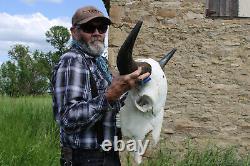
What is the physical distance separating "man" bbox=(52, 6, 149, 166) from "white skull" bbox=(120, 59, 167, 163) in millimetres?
105

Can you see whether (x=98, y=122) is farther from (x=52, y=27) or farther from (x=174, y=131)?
(x=52, y=27)

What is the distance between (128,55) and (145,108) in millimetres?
303

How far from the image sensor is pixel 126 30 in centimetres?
618

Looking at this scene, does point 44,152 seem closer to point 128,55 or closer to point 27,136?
point 27,136

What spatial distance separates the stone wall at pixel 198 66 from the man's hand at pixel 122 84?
391 centimetres

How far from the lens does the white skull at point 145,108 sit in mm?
2084

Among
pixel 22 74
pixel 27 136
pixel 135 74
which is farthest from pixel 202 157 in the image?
pixel 22 74

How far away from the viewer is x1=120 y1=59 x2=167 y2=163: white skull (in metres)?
Answer: 2.08

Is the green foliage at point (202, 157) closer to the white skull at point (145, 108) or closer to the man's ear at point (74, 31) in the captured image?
the man's ear at point (74, 31)

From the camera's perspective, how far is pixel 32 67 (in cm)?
4003

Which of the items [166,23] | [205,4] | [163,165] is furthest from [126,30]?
[163,165]

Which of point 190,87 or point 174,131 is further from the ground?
point 190,87

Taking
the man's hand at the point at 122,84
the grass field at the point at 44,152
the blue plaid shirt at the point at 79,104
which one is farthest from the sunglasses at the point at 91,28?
the grass field at the point at 44,152

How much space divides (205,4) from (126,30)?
1225 millimetres
